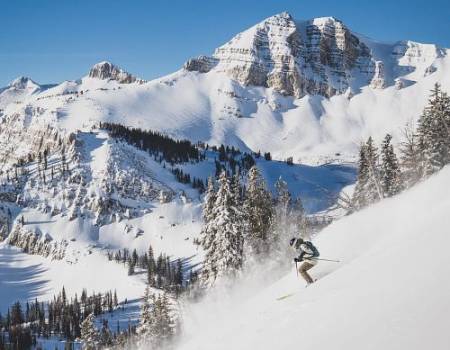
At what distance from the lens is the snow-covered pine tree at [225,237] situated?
38.2m

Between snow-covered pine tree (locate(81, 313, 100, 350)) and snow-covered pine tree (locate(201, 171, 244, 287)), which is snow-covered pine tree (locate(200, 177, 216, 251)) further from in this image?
snow-covered pine tree (locate(81, 313, 100, 350))

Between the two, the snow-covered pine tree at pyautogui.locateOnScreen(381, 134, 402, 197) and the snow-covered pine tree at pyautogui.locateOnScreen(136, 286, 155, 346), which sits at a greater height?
the snow-covered pine tree at pyautogui.locateOnScreen(381, 134, 402, 197)

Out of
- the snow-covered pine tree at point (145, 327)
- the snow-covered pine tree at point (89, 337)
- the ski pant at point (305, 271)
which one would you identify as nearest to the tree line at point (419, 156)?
the snow-covered pine tree at point (145, 327)

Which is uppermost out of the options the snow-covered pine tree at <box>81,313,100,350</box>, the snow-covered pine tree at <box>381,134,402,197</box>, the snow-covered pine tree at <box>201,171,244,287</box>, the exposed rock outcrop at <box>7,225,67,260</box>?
the snow-covered pine tree at <box>381,134,402,197</box>

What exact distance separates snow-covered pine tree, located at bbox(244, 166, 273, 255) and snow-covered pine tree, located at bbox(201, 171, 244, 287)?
1950mm

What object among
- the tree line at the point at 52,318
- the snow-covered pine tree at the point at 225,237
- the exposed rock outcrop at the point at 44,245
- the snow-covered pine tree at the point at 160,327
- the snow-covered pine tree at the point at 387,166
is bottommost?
the tree line at the point at 52,318

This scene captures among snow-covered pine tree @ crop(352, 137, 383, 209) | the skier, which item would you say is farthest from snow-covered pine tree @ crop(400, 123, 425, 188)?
the skier

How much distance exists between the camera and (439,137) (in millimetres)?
46156

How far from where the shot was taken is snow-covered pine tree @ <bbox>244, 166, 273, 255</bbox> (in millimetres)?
40875

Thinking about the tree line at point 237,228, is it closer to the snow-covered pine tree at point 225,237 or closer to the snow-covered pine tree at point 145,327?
the snow-covered pine tree at point 225,237

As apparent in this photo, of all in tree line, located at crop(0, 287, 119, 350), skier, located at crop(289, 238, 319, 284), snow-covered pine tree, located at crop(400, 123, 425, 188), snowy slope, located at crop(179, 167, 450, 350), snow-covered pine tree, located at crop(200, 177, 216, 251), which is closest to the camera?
snowy slope, located at crop(179, 167, 450, 350)

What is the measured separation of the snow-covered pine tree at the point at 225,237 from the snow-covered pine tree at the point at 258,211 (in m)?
1.95

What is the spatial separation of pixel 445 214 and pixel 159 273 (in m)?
147

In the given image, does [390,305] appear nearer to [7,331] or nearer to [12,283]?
[7,331]
